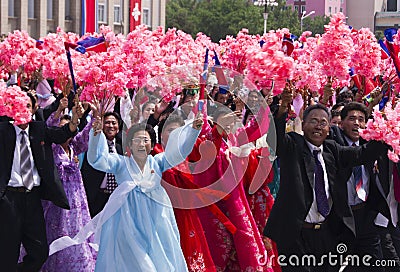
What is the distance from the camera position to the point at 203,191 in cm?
760

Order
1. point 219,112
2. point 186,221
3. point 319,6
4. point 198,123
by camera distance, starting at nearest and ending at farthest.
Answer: point 198,123 → point 186,221 → point 219,112 → point 319,6

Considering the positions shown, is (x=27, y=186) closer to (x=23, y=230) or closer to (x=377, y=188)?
(x=23, y=230)

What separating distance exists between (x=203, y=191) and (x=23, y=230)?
1.53 meters

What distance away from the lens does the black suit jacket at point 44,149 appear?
25.6 ft

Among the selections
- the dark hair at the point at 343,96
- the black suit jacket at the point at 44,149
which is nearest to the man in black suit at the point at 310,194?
the black suit jacket at the point at 44,149

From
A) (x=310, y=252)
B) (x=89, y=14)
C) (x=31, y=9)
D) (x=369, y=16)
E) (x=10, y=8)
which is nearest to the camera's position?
(x=310, y=252)

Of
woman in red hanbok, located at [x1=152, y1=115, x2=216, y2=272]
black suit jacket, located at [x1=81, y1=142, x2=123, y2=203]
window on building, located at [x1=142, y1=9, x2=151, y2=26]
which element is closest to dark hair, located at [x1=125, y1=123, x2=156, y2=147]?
woman in red hanbok, located at [x1=152, y1=115, x2=216, y2=272]

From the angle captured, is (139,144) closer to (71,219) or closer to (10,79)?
(71,219)

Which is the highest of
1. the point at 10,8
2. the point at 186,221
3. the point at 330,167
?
the point at 10,8

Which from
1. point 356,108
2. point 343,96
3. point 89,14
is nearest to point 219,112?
point 356,108

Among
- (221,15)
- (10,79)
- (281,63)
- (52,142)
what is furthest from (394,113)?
(221,15)

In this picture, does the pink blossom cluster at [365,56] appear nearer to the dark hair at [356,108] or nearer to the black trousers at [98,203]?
the dark hair at [356,108]

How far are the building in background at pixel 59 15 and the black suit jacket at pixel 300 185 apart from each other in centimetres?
3158

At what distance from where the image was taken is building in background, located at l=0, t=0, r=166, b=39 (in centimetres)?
4522
